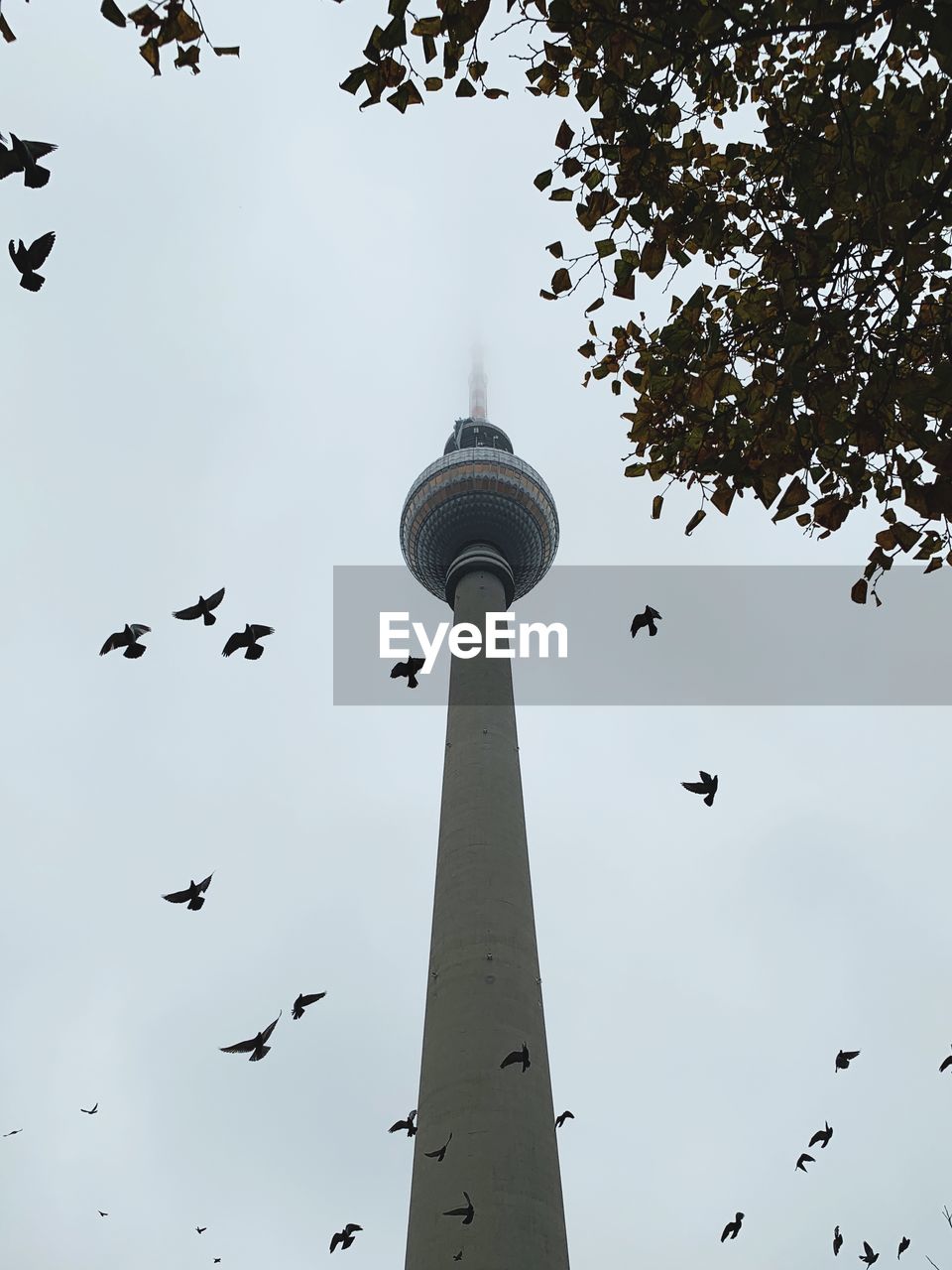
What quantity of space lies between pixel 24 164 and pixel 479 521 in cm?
4504

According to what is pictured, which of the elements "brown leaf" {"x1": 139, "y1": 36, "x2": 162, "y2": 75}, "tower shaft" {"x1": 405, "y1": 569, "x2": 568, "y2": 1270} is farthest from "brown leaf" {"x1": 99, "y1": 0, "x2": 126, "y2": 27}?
"tower shaft" {"x1": 405, "y1": 569, "x2": 568, "y2": 1270}

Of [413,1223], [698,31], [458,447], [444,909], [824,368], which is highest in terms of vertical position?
[458,447]

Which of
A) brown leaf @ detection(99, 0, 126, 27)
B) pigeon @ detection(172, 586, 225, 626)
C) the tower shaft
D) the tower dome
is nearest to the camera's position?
brown leaf @ detection(99, 0, 126, 27)

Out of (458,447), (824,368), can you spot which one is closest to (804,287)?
(824,368)

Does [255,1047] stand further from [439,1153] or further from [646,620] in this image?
[439,1153]

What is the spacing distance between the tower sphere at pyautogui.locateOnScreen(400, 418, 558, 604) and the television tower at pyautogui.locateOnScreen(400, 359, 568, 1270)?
403 cm

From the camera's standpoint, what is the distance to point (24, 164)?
782 centimetres

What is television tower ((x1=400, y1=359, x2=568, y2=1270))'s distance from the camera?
24938 millimetres

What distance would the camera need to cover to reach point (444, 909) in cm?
3291

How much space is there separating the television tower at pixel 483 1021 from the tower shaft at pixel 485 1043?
0.04 metres

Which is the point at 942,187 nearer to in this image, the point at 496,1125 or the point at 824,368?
the point at 824,368

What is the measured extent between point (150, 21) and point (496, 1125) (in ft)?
87.3

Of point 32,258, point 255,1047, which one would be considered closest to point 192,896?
point 255,1047

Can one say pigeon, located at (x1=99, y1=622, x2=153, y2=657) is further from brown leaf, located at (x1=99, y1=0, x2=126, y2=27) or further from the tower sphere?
the tower sphere
